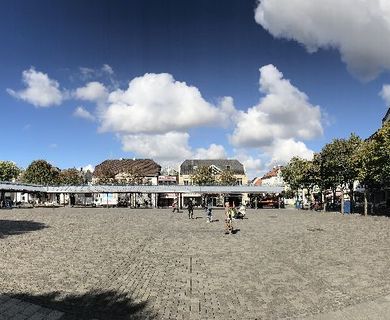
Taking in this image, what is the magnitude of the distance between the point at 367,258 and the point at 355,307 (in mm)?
6953

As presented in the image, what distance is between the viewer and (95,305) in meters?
9.88

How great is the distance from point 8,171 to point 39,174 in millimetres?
17041

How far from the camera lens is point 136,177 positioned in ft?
332

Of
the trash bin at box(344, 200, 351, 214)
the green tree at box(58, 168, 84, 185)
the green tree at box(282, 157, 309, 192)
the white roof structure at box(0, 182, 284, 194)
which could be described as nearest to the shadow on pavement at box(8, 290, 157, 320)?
the trash bin at box(344, 200, 351, 214)

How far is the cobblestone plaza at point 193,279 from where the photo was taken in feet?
31.2

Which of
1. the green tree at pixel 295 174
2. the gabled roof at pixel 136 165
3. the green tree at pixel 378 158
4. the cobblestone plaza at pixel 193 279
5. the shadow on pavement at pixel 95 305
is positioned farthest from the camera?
the gabled roof at pixel 136 165

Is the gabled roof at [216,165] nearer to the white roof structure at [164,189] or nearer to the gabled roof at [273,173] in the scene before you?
the gabled roof at [273,173]

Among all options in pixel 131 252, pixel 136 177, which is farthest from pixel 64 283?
pixel 136 177

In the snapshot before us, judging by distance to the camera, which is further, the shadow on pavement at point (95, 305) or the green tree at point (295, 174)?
the green tree at point (295, 174)

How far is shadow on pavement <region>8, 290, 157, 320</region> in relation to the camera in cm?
915

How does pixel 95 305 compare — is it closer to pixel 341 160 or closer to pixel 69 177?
pixel 341 160

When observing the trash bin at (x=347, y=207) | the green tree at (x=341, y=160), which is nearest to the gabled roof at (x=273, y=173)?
the green tree at (x=341, y=160)

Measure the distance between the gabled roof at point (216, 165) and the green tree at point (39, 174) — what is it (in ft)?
117

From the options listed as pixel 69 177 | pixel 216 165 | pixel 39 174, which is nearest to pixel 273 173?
pixel 216 165
